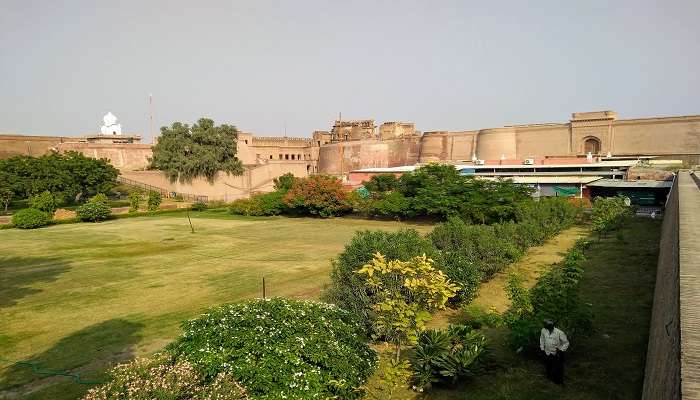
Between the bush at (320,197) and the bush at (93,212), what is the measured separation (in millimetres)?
12508

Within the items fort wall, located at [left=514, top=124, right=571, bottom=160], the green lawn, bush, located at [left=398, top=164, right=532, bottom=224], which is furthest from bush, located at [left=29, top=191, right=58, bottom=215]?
fort wall, located at [left=514, top=124, right=571, bottom=160]

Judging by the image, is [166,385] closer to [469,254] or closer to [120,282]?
[469,254]

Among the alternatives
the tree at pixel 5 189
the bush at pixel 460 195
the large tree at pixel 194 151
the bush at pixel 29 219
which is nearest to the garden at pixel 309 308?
the bush at pixel 460 195

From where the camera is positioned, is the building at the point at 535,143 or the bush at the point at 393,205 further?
the building at the point at 535,143

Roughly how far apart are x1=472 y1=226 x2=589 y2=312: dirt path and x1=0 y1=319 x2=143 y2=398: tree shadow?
8136mm

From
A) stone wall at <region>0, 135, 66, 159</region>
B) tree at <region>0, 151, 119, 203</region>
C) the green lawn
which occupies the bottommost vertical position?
the green lawn

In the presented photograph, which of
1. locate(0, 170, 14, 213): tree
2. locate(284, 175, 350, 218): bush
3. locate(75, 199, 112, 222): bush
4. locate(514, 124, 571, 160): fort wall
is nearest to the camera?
locate(75, 199, 112, 222): bush

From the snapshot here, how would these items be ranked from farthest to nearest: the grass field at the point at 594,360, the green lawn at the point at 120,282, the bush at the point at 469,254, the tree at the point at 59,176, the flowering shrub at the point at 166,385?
the tree at the point at 59,176 < the bush at the point at 469,254 < the green lawn at the point at 120,282 < the grass field at the point at 594,360 < the flowering shrub at the point at 166,385

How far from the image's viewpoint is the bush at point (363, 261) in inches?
376

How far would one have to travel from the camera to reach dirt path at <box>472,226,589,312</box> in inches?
449

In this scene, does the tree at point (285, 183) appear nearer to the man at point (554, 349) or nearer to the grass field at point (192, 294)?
the grass field at point (192, 294)

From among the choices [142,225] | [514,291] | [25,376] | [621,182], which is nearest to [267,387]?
[25,376]

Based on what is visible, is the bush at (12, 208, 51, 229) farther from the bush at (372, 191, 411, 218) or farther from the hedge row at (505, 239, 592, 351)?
the hedge row at (505, 239, 592, 351)

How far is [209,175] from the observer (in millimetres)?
44375
